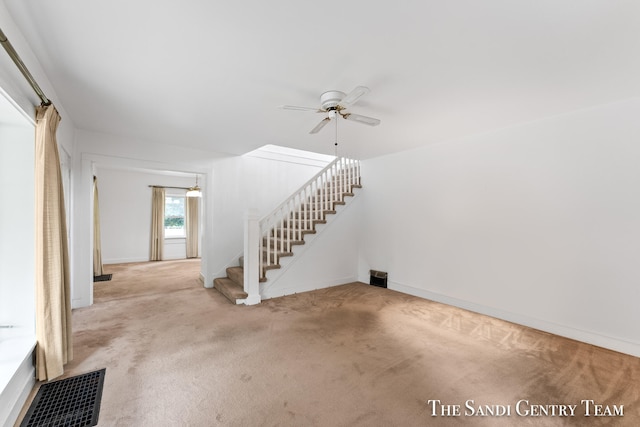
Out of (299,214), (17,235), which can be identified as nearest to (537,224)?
(299,214)

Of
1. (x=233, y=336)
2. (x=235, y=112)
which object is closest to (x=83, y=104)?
(x=235, y=112)

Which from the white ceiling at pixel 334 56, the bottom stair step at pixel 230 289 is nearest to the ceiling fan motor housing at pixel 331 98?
the white ceiling at pixel 334 56

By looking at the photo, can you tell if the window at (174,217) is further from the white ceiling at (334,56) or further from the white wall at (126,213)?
the white ceiling at (334,56)

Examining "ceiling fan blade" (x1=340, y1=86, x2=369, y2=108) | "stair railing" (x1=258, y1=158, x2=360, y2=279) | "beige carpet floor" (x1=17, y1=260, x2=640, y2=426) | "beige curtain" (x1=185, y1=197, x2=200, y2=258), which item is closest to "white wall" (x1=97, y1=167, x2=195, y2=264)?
→ "beige curtain" (x1=185, y1=197, x2=200, y2=258)

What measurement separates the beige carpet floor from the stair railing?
3.11 feet

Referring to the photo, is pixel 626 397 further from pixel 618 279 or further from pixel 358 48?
pixel 358 48

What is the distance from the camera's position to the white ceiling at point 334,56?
153 cm

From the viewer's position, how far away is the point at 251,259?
12.6 ft

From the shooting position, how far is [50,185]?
6.50 ft

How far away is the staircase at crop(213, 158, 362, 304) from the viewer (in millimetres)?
4090

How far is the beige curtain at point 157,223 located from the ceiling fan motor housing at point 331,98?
6.59 meters

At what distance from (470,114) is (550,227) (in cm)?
153

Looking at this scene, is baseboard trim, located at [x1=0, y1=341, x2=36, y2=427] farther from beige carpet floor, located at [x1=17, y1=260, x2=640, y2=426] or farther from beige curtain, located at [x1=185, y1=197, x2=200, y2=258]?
beige curtain, located at [x1=185, y1=197, x2=200, y2=258]

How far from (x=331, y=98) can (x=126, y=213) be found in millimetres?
6992
